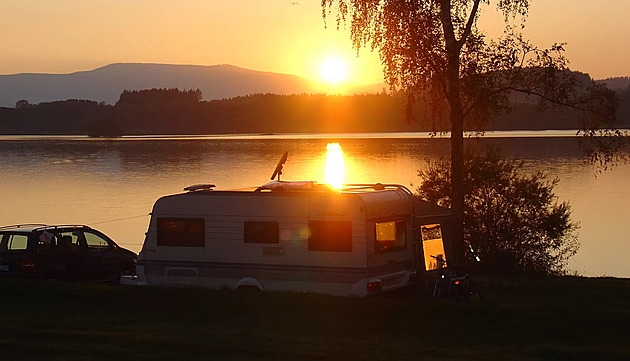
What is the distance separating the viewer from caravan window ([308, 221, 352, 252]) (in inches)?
781

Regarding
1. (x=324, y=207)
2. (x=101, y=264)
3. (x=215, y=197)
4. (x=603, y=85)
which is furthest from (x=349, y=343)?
(x=603, y=85)

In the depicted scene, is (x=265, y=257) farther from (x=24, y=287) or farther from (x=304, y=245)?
(x=24, y=287)

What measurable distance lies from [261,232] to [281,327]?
4614 millimetres

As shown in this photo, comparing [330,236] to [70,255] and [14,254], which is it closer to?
[70,255]

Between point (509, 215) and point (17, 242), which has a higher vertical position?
point (17, 242)

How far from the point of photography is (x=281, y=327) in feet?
54.1

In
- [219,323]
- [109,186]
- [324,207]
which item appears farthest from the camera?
[109,186]

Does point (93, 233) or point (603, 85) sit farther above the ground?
point (603, 85)

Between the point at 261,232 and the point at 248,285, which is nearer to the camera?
the point at 261,232

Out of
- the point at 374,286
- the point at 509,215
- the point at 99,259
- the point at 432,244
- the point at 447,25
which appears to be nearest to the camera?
the point at 374,286

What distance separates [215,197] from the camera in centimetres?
2141

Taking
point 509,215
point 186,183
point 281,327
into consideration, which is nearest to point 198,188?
point 281,327

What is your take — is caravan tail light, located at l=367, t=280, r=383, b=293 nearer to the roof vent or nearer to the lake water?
the roof vent

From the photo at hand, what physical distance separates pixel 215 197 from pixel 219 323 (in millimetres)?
5094
